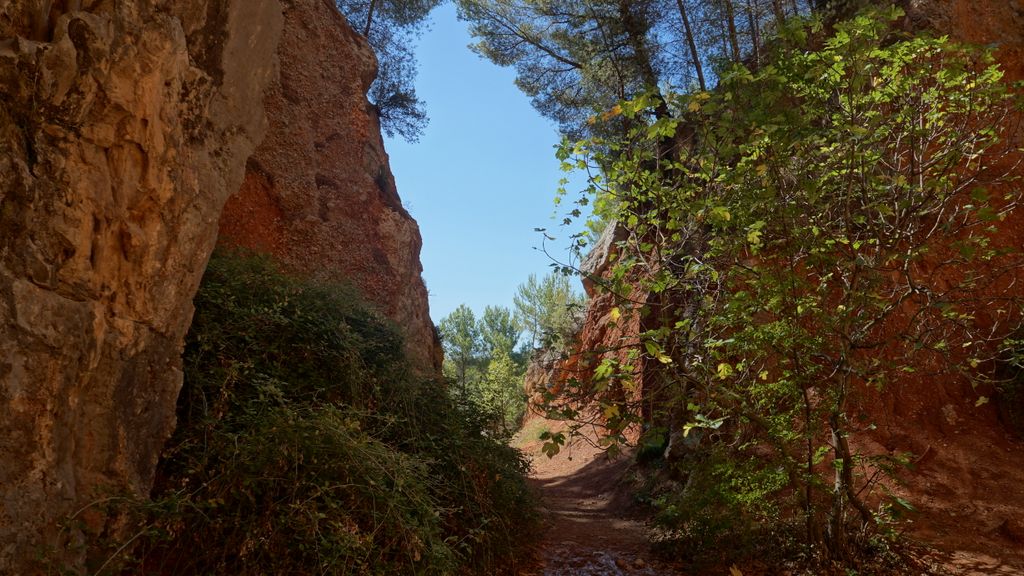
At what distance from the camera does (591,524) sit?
393 inches

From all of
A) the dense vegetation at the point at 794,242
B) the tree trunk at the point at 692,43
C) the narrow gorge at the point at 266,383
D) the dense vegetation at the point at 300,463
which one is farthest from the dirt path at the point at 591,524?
the tree trunk at the point at 692,43

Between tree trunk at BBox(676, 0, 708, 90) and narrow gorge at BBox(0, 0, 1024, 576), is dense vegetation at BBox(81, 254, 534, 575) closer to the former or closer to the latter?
narrow gorge at BBox(0, 0, 1024, 576)

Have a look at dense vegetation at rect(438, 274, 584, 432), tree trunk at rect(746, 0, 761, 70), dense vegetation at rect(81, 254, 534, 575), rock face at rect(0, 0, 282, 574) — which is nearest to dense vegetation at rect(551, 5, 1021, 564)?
dense vegetation at rect(81, 254, 534, 575)

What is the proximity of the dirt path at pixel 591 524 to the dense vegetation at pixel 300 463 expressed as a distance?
81 cm

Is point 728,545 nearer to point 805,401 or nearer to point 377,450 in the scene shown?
point 805,401

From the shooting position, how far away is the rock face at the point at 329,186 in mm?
9773

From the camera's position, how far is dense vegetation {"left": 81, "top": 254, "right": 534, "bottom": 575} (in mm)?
4043

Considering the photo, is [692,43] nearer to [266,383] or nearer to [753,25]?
[753,25]

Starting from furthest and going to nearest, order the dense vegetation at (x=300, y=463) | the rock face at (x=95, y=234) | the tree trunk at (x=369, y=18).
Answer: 1. the tree trunk at (x=369, y=18)
2. the dense vegetation at (x=300, y=463)
3. the rock face at (x=95, y=234)

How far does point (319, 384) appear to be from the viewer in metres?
5.74

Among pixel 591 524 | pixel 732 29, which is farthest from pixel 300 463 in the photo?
pixel 732 29

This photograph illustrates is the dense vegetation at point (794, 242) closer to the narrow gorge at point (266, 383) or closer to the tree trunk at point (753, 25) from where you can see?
the narrow gorge at point (266, 383)

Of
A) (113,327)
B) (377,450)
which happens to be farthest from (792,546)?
(113,327)

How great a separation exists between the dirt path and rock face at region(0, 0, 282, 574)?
3138 mm
